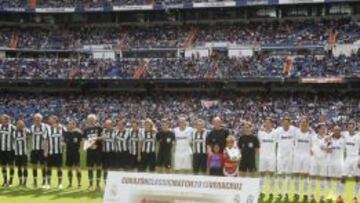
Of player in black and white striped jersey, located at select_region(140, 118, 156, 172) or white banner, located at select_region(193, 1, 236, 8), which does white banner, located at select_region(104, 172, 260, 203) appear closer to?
player in black and white striped jersey, located at select_region(140, 118, 156, 172)

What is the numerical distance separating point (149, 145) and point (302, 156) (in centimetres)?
436

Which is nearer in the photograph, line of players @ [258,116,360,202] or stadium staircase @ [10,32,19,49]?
line of players @ [258,116,360,202]

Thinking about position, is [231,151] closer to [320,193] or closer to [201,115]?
[320,193]

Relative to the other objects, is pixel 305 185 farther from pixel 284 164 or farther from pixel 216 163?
pixel 216 163

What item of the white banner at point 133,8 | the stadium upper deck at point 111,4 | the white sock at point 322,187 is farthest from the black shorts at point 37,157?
the white banner at point 133,8

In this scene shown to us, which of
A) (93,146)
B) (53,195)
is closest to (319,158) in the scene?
(93,146)

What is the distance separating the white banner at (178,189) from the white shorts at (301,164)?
6244 mm

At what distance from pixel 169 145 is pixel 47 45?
1584 inches

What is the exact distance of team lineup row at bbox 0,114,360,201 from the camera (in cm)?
1694

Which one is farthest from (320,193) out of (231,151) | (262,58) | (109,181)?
(262,58)

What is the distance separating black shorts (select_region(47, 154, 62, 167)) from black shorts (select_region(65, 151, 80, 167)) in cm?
22

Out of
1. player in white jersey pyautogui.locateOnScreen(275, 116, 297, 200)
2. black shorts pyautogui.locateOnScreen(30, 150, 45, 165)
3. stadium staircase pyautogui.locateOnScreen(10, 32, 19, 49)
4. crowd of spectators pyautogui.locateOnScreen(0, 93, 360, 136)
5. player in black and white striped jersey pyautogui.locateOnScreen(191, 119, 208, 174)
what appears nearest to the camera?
player in white jersey pyautogui.locateOnScreen(275, 116, 297, 200)

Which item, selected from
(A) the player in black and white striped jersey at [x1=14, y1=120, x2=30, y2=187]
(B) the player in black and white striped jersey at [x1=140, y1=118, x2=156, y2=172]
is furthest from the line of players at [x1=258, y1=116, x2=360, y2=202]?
(A) the player in black and white striped jersey at [x1=14, y1=120, x2=30, y2=187]

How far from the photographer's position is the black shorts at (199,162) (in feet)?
59.8
